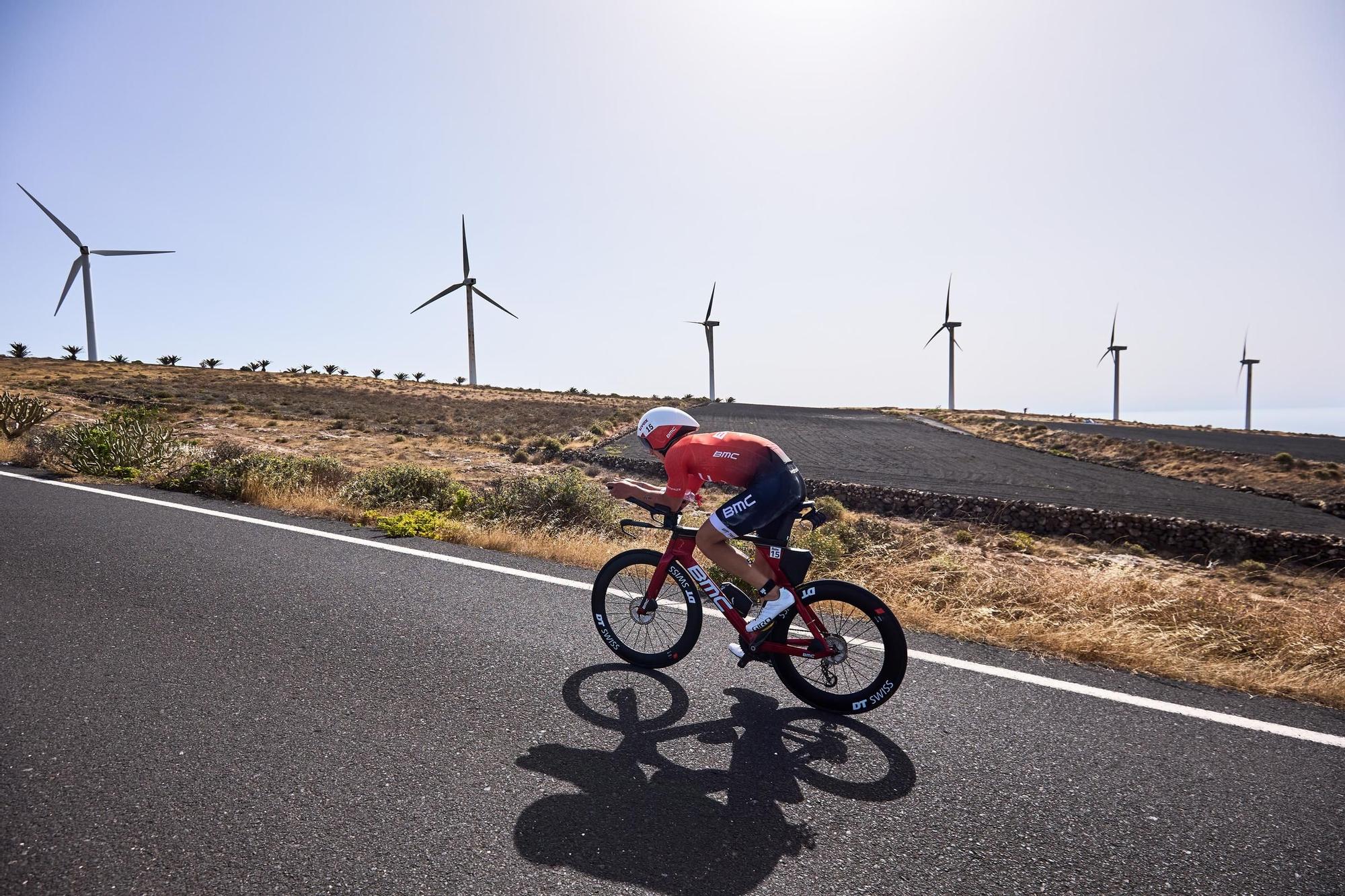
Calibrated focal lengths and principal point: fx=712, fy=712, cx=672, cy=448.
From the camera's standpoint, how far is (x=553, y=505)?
44.1 feet

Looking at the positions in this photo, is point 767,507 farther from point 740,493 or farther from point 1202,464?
point 1202,464

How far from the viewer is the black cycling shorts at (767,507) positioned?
197 inches

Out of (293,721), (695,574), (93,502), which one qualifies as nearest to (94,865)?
(293,721)

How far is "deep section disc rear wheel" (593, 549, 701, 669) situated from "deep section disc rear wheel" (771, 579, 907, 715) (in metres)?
0.87

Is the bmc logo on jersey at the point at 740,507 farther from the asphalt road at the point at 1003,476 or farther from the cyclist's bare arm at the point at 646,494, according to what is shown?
the asphalt road at the point at 1003,476

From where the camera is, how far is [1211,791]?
3773mm

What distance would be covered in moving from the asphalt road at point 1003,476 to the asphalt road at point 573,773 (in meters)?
22.8

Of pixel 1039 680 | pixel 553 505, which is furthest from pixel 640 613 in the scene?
pixel 553 505

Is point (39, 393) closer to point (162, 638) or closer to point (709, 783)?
point (162, 638)

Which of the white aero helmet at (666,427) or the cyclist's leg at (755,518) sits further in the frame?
the white aero helmet at (666,427)

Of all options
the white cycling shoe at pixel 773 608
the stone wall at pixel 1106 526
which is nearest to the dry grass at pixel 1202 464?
the stone wall at pixel 1106 526

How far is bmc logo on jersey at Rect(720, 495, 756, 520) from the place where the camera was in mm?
5008

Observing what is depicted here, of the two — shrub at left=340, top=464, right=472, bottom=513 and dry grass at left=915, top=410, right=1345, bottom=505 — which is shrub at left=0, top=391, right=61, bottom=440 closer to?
shrub at left=340, top=464, right=472, bottom=513

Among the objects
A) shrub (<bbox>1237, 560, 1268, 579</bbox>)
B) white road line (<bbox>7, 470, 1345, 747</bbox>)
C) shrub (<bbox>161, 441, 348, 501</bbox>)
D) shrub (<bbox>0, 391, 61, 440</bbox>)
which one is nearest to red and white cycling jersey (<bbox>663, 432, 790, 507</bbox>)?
white road line (<bbox>7, 470, 1345, 747</bbox>)
